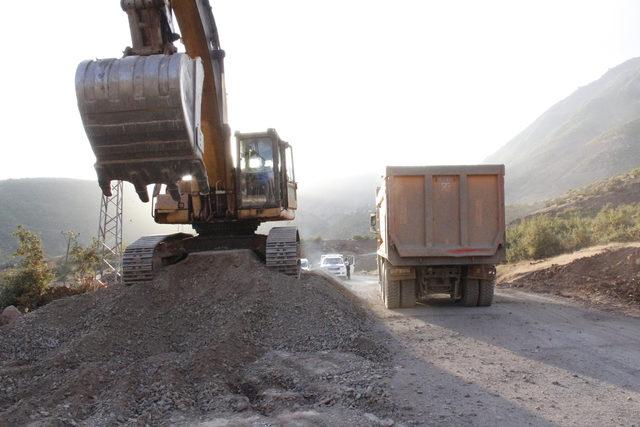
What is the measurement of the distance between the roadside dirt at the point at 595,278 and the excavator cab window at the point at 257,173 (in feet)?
25.5

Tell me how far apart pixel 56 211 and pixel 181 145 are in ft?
288

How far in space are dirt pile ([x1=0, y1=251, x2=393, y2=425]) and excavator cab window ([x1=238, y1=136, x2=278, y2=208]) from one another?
1198mm

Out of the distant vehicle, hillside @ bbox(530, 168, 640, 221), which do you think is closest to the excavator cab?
the distant vehicle

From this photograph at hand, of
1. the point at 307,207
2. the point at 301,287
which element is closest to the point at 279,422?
the point at 301,287

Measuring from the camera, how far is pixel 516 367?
7.48 meters

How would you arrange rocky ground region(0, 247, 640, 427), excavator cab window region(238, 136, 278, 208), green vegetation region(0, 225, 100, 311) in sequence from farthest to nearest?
green vegetation region(0, 225, 100, 311) < excavator cab window region(238, 136, 278, 208) < rocky ground region(0, 247, 640, 427)

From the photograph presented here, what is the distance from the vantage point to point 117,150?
23.2ft

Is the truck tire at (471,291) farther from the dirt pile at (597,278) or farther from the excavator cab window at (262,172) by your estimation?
the excavator cab window at (262,172)

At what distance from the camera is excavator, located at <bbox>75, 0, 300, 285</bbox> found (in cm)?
676

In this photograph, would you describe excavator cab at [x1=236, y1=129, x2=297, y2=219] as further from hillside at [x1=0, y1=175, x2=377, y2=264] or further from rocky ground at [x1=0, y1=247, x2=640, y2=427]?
hillside at [x1=0, y1=175, x2=377, y2=264]

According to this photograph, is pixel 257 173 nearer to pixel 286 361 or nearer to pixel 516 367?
pixel 286 361

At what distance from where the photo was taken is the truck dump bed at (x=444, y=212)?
12.8 metres

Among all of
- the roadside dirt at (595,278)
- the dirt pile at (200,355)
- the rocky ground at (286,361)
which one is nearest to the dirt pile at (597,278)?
the roadside dirt at (595,278)

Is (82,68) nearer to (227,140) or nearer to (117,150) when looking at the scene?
(117,150)
